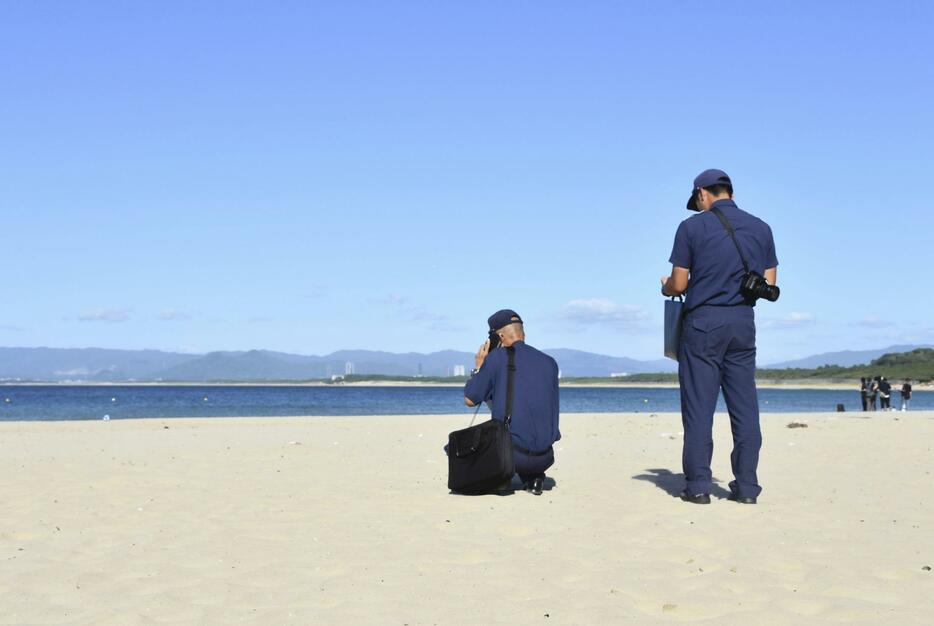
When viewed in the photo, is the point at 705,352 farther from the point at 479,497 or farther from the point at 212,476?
the point at 212,476

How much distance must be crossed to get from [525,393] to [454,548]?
91.4 inches

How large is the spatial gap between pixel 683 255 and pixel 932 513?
2.73 meters

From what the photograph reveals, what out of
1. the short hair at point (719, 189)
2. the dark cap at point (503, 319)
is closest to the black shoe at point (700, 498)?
the dark cap at point (503, 319)

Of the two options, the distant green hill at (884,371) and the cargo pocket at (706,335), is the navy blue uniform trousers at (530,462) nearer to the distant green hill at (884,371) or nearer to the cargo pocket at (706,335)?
the cargo pocket at (706,335)

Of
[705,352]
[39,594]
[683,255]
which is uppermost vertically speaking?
[683,255]

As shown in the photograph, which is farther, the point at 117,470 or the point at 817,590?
the point at 117,470

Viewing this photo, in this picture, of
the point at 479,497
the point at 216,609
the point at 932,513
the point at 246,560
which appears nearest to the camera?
the point at 216,609

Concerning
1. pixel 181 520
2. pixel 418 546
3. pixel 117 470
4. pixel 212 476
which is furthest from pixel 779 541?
pixel 117 470

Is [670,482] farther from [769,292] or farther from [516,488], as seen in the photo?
[769,292]

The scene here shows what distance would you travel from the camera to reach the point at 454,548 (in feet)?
18.5

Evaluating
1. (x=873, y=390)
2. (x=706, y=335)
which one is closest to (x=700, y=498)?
(x=706, y=335)

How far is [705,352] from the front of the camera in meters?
7.08

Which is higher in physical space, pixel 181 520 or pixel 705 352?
pixel 705 352

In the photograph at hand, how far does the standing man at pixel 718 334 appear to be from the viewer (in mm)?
7039
